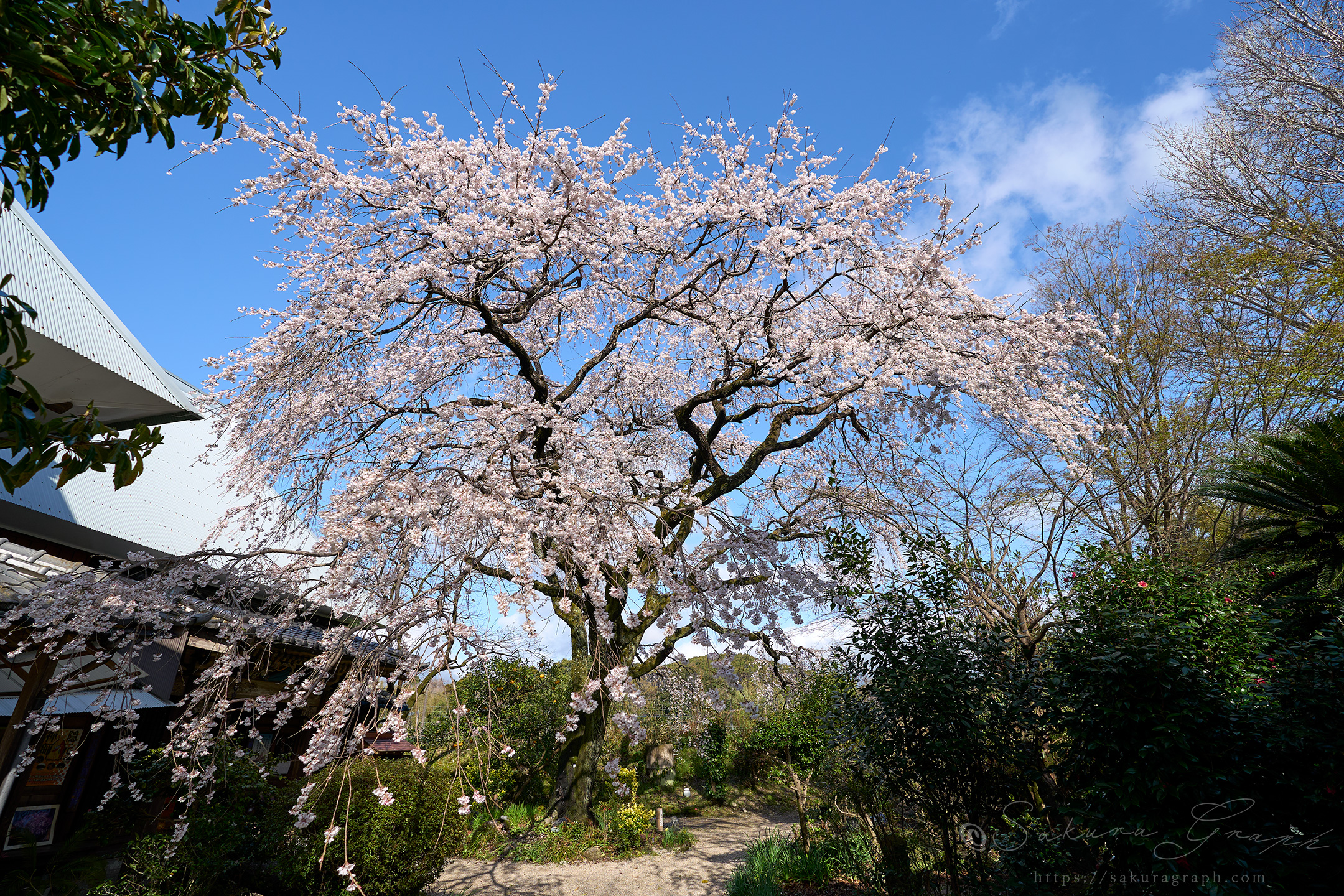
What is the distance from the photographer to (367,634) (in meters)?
4.66

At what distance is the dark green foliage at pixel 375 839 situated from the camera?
239 inches

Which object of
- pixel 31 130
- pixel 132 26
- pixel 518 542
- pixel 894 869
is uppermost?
pixel 132 26

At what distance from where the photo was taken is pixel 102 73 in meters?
2.12

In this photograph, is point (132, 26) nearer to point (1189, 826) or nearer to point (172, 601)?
point (172, 601)

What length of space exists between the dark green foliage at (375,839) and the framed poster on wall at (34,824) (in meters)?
3.09

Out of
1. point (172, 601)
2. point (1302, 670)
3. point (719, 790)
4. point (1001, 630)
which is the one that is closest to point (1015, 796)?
point (1001, 630)

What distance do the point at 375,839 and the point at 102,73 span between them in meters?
6.62

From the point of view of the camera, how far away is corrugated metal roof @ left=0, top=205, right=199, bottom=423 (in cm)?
643

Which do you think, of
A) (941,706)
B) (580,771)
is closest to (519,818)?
(580,771)

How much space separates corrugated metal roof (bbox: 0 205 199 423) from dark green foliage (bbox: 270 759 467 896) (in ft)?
15.3

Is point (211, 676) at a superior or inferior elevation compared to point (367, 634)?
inferior

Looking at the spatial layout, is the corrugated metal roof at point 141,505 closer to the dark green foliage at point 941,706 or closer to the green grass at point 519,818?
the green grass at point 519,818

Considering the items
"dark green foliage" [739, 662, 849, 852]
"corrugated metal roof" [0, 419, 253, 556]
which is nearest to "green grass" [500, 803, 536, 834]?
"dark green foliage" [739, 662, 849, 852]

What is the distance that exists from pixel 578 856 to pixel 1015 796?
20.8ft
